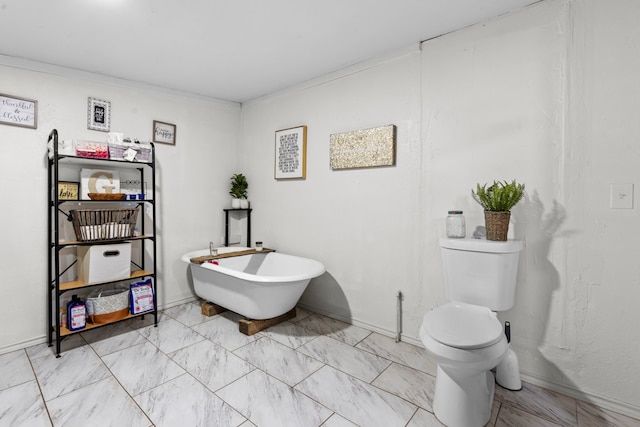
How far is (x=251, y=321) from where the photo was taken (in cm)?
252

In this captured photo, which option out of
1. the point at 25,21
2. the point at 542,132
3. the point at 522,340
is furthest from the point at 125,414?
the point at 542,132

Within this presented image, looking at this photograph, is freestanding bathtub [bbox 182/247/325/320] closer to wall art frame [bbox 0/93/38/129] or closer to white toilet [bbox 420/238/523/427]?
white toilet [bbox 420/238/523/427]

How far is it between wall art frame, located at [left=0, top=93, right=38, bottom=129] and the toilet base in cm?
327

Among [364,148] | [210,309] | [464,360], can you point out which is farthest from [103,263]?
[464,360]

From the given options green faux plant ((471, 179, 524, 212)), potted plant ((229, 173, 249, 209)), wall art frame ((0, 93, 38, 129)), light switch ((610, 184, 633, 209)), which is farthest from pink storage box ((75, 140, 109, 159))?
light switch ((610, 184, 633, 209))

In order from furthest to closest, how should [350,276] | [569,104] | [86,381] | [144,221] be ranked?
[144,221] → [350,276] → [86,381] → [569,104]

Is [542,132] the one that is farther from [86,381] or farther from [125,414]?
[86,381]

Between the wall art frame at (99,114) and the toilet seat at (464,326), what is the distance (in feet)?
9.77

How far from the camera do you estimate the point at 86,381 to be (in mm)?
1873

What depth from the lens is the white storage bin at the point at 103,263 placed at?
235 cm

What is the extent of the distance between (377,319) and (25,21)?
10.2ft

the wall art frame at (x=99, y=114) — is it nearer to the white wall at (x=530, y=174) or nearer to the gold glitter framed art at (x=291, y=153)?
the gold glitter framed art at (x=291, y=153)

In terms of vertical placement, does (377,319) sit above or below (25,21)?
below

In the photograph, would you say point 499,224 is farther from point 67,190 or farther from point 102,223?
point 67,190
